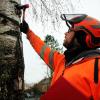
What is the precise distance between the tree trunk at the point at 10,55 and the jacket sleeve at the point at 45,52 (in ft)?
1.49

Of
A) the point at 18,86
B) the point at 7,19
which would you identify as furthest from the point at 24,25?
the point at 18,86

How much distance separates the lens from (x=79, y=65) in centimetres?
374

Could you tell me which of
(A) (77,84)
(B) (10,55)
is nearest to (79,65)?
(A) (77,84)

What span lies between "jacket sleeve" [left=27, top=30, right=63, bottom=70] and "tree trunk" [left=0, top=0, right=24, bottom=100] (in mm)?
454

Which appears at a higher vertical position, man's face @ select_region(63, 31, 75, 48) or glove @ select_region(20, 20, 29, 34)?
man's face @ select_region(63, 31, 75, 48)

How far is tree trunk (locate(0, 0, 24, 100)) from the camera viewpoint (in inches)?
177

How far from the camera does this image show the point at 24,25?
5.07 meters

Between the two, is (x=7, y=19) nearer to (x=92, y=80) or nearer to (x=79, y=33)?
(x=79, y=33)

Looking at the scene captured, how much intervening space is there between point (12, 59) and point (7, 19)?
432 millimetres

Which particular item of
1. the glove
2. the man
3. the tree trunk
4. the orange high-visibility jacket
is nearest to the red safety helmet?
the man

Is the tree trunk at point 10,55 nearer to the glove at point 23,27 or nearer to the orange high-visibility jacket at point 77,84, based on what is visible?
the glove at point 23,27

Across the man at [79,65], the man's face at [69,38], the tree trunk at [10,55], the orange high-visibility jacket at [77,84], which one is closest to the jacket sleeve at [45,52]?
the tree trunk at [10,55]

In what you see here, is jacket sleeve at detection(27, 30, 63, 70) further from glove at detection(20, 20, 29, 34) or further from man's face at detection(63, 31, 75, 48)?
man's face at detection(63, 31, 75, 48)

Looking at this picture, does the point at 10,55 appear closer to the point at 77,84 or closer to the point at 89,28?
the point at 89,28
